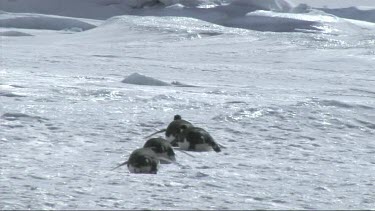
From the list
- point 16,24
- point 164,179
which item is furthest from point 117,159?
point 16,24

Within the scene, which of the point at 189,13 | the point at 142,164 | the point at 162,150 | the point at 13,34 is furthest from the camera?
the point at 189,13

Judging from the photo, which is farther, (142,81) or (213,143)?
(142,81)

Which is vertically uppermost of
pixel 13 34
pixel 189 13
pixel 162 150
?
pixel 189 13

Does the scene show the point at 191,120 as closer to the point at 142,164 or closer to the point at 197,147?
the point at 197,147

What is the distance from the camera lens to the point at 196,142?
5.29 metres

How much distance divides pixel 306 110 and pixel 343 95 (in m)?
1.83

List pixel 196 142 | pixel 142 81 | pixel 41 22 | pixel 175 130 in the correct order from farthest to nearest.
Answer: pixel 41 22, pixel 142 81, pixel 175 130, pixel 196 142

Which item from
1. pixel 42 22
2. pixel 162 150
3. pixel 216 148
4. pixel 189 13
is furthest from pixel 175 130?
pixel 189 13

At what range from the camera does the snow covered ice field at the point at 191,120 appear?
165 inches

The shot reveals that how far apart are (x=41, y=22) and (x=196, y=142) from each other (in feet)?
45.2

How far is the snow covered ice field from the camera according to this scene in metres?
4.20

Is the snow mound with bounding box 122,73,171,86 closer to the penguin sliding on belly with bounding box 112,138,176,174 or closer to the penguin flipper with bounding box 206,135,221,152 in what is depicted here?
the penguin flipper with bounding box 206,135,221,152

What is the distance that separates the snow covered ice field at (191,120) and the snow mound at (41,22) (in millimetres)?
2977

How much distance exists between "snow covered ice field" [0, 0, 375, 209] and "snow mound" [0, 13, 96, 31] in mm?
2977
